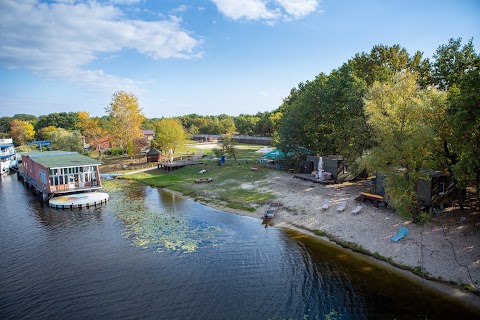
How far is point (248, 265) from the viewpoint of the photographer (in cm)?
2034

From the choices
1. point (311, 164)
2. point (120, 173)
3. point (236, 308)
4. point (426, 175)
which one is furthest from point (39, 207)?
point (426, 175)

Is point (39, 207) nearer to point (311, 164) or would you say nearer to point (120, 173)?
point (120, 173)

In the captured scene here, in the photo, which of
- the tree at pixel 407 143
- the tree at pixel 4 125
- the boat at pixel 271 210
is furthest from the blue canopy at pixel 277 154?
the tree at pixel 4 125

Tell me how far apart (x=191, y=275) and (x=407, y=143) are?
16624 millimetres

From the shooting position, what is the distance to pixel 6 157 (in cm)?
6612

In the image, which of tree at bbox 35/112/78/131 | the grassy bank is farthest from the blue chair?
tree at bbox 35/112/78/131

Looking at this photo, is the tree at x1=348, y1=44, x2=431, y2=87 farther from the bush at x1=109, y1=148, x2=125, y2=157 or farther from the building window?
the bush at x1=109, y1=148, x2=125, y2=157

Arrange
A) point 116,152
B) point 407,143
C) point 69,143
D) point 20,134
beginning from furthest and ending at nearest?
point 20,134
point 116,152
point 69,143
point 407,143

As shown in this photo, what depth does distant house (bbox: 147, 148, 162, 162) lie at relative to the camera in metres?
62.9

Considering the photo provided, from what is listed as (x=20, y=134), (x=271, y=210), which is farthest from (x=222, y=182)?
(x=20, y=134)

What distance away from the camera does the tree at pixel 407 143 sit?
21.4 metres

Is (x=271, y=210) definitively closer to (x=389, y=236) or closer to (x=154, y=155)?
(x=389, y=236)

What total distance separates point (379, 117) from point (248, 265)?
14.9 metres

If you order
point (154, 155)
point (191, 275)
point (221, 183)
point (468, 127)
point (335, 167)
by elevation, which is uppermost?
point (468, 127)
